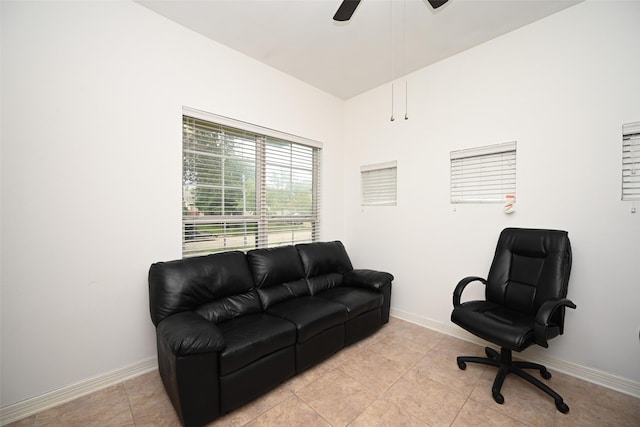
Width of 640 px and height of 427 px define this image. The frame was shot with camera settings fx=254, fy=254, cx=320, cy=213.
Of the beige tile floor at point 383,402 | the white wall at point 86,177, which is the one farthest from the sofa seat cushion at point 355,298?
the white wall at point 86,177

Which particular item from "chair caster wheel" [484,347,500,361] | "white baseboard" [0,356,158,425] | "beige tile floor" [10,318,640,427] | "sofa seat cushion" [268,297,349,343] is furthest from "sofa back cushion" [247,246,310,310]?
"chair caster wheel" [484,347,500,361]

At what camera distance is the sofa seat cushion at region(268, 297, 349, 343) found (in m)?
2.08

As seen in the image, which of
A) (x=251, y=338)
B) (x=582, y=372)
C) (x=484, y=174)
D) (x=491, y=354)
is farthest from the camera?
(x=484, y=174)

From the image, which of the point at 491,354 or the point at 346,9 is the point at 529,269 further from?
the point at 346,9

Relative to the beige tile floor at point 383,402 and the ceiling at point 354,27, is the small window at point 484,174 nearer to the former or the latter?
the ceiling at point 354,27

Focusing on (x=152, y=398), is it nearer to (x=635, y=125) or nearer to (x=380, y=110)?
(x=380, y=110)

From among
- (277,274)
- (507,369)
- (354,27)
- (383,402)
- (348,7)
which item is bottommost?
(383,402)

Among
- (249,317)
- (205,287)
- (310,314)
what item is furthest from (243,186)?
(310,314)

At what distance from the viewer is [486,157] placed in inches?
104

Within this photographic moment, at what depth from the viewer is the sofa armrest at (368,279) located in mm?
2867

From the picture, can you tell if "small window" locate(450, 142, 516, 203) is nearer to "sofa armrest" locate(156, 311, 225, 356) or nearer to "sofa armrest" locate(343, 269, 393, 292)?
"sofa armrest" locate(343, 269, 393, 292)

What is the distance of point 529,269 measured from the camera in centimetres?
216

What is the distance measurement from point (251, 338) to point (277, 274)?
2.87 feet

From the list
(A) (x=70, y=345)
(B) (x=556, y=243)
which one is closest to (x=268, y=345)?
(A) (x=70, y=345)
